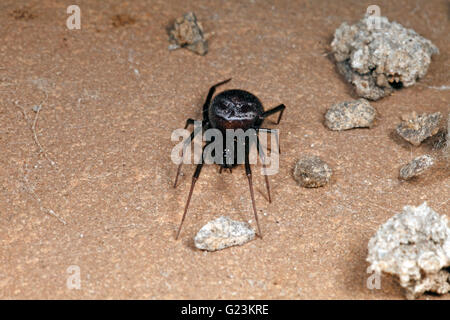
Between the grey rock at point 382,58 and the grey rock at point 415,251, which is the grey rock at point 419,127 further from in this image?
the grey rock at point 415,251

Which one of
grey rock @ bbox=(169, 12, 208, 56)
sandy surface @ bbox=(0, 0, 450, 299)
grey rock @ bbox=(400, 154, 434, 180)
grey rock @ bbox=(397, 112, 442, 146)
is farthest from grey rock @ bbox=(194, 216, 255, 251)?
grey rock @ bbox=(169, 12, 208, 56)

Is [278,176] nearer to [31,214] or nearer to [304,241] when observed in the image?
[304,241]

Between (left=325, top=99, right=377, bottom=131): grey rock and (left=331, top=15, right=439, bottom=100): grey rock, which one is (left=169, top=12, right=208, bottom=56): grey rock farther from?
(left=325, top=99, right=377, bottom=131): grey rock

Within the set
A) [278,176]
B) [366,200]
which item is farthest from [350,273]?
[278,176]

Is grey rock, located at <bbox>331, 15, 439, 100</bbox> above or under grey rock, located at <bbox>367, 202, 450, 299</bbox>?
above

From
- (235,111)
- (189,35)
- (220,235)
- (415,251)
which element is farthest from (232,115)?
(415,251)
